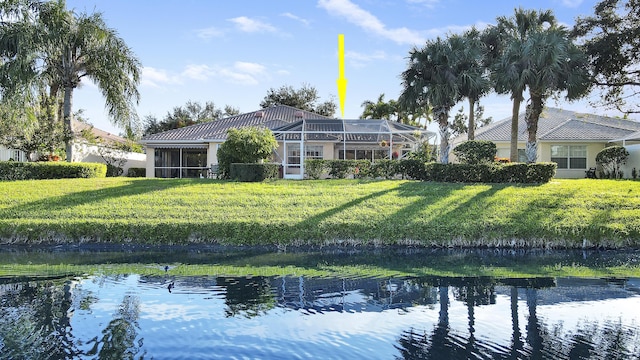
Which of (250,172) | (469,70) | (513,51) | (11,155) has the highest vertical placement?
(513,51)

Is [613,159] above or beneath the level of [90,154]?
beneath

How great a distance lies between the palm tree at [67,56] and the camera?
22156mm

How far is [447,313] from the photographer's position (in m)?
8.13

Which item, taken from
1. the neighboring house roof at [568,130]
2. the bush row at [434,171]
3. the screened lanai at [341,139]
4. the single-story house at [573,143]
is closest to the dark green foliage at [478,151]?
the bush row at [434,171]

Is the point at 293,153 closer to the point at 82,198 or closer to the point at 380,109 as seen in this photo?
the point at 82,198

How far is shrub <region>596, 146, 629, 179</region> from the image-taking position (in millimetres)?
28406

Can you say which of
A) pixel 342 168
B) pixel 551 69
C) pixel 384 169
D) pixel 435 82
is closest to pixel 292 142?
pixel 342 168

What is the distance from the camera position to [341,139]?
28594 millimetres

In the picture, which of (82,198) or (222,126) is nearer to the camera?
(82,198)

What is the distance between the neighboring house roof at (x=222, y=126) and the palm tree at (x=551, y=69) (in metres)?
13.8

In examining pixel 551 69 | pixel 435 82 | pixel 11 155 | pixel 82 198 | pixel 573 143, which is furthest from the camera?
pixel 573 143

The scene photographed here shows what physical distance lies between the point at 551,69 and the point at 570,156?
507 inches

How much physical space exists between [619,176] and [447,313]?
25668mm

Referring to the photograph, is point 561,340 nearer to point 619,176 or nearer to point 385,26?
point 385,26
